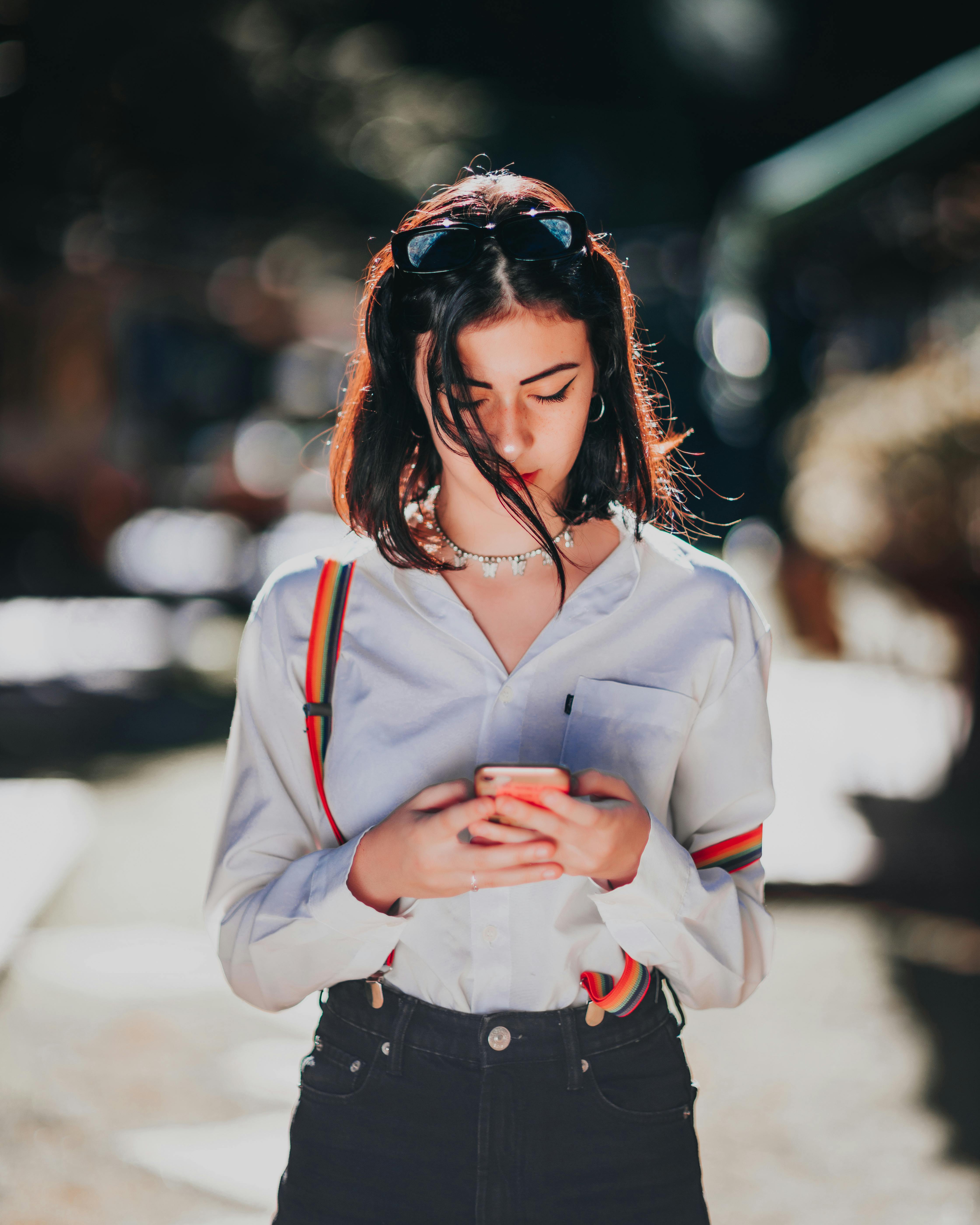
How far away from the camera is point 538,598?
1.62 meters

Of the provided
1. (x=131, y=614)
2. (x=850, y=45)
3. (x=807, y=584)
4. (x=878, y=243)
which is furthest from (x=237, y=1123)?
(x=878, y=243)

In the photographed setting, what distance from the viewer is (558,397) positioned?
1.48 m

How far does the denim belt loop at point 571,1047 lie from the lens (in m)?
1.42

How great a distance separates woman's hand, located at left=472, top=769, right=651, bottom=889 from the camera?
121 centimetres

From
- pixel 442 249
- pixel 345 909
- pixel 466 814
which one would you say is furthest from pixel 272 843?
pixel 442 249

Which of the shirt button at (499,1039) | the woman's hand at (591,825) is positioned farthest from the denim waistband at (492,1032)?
the woman's hand at (591,825)

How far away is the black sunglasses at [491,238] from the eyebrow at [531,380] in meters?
0.14

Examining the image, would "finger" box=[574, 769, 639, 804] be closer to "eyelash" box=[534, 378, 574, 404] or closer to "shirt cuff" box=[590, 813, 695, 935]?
"shirt cuff" box=[590, 813, 695, 935]

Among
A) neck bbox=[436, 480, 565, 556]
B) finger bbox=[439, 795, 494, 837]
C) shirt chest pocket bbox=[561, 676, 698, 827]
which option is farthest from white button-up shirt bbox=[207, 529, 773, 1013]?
finger bbox=[439, 795, 494, 837]

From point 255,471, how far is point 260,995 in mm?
16282

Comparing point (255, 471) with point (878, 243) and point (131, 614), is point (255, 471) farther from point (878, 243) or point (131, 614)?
point (878, 243)

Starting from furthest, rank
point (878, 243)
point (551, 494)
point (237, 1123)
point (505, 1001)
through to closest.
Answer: point (878, 243)
point (237, 1123)
point (551, 494)
point (505, 1001)

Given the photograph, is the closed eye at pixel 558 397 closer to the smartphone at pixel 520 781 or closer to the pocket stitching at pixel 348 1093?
the smartphone at pixel 520 781

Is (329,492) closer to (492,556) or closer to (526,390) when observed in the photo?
(492,556)
